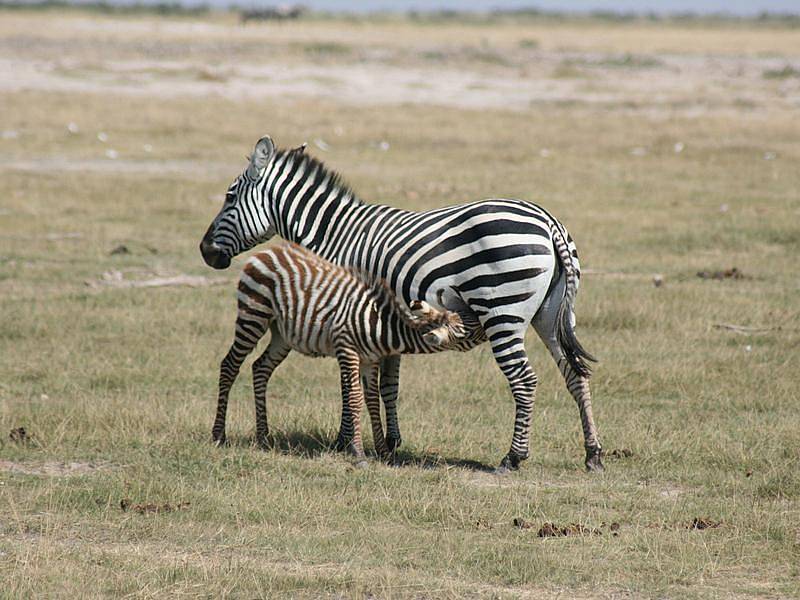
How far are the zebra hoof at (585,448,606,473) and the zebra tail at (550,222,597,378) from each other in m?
0.52

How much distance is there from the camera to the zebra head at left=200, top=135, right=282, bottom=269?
28.6 ft

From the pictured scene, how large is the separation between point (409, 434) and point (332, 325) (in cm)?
122

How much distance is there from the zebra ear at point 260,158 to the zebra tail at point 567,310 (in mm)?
2291

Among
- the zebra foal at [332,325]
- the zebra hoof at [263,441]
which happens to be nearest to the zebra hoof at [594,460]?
the zebra foal at [332,325]

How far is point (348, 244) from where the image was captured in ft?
27.5

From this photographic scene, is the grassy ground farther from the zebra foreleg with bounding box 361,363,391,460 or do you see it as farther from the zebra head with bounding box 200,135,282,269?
the zebra head with bounding box 200,135,282,269

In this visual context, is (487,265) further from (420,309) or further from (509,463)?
(509,463)

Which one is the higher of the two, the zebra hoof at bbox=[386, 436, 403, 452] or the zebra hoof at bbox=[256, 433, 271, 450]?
the zebra hoof at bbox=[386, 436, 403, 452]

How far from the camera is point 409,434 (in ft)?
27.9

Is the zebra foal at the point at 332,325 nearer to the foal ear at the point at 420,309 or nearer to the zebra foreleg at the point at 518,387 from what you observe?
the foal ear at the point at 420,309

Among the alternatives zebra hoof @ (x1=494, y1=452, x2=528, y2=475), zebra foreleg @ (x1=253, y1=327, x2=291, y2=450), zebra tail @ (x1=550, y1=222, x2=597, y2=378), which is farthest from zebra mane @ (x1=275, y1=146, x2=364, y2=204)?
zebra hoof @ (x1=494, y1=452, x2=528, y2=475)

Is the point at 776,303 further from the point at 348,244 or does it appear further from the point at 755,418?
the point at 348,244

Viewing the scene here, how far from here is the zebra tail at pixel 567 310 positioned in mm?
7629

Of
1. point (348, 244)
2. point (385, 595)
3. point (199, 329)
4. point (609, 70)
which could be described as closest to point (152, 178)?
point (199, 329)
